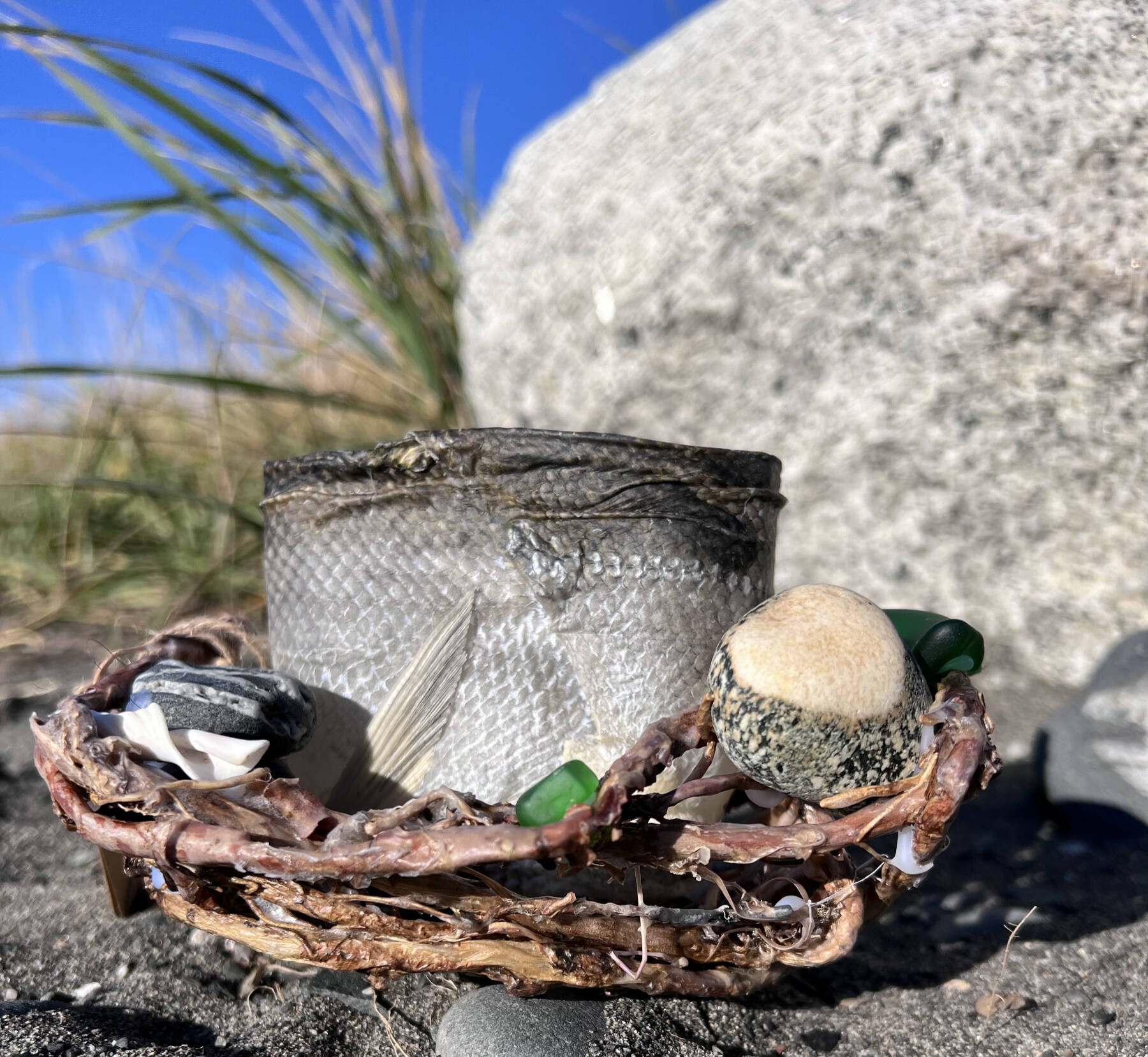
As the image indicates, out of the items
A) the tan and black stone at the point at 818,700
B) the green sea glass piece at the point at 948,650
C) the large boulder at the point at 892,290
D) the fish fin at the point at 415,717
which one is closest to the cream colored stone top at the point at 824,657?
the tan and black stone at the point at 818,700

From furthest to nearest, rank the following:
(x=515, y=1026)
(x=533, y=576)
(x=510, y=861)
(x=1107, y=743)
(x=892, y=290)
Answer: (x=892, y=290) → (x=1107, y=743) → (x=533, y=576) → (x=515, y=1026) → (x=510, y=861)

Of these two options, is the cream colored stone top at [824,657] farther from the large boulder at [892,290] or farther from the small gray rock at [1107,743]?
the large boulder at [892,290]

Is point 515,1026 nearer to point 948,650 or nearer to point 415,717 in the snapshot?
point 415,717

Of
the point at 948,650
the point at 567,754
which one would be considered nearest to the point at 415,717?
the point at 567,754

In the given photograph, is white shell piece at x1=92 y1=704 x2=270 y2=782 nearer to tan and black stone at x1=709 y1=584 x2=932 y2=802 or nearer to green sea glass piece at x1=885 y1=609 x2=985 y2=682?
tan and black stone at x1=709 y1=584 x2=932 y2=802

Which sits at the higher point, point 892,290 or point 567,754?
point 892,290

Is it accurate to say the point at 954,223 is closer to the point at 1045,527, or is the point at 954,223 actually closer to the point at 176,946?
the point at 1045,527

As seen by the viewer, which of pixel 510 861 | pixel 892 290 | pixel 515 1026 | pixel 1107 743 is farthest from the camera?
pixel 892 290

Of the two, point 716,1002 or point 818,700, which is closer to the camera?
point 818,700
